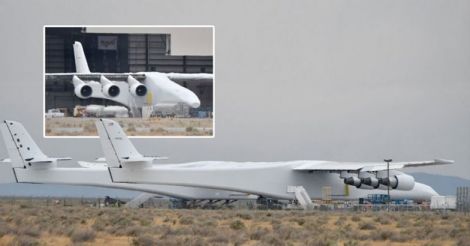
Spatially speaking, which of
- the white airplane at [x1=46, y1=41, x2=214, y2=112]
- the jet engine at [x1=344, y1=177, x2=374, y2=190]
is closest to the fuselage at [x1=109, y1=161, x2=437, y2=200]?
the jet engine at [x1=344, y1=177, x2=374, y2=190]

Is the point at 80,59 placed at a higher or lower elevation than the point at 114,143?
higher

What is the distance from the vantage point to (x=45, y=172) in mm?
76375

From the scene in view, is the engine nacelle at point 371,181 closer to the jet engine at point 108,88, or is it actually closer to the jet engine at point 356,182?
the jet engine at point 356,182

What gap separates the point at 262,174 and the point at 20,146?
13.8 m

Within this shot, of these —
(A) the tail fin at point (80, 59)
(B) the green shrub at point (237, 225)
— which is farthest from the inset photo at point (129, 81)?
(B) the green shrub at point (237, 225)

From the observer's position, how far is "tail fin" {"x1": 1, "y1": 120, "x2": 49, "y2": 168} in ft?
251

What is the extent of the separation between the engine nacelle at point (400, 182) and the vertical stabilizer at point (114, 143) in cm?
1297

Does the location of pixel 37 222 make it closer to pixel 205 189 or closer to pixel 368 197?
pixel 205 189

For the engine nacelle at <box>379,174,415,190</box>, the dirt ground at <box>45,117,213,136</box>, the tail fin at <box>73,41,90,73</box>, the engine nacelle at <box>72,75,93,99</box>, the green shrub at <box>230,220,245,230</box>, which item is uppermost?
the tail fin at <box>73,41,90,73</box>

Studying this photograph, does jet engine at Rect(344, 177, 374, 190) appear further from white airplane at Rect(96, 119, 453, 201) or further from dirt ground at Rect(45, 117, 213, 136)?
dirt ground at Rect(45, 117, 213, 136)

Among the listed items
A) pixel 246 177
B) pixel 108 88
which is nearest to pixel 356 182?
pixel 246 177

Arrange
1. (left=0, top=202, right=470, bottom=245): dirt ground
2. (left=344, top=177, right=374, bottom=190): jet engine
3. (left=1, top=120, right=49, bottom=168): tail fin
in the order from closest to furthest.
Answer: (left=0, top=202, right=470, bottom=245): dirt ground, (left=344, top=177, right=374, bottom=190): jet engine, (left=1, top=120, right=49, bottom=168): tail fin

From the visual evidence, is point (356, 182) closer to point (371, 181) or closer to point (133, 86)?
point (371, 181)

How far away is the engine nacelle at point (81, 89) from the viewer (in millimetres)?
71250
